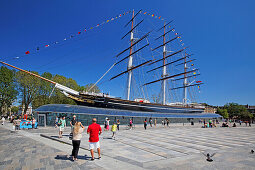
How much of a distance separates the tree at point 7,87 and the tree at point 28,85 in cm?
161

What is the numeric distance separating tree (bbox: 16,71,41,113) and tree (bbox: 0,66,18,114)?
1.61m

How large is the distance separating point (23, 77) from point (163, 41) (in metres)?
50.9

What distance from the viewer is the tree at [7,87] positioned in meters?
37.7

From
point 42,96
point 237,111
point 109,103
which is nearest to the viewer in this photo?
point 109,103

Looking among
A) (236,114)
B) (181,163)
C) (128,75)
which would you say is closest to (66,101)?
(128,75)

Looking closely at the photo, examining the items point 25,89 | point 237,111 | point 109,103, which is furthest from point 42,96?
point 237,111

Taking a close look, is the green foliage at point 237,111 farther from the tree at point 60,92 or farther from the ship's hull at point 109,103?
the tree at point 60,92

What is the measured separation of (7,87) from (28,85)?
4684 millimetres

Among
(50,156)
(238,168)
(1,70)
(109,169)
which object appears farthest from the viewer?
(1,70)

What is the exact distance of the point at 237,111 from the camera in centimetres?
10481

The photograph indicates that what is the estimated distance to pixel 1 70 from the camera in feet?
123

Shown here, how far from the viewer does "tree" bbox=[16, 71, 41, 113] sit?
40.8 m

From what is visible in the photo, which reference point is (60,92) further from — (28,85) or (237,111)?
(237,111)

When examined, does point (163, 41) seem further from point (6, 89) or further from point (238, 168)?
point (238, 168)
